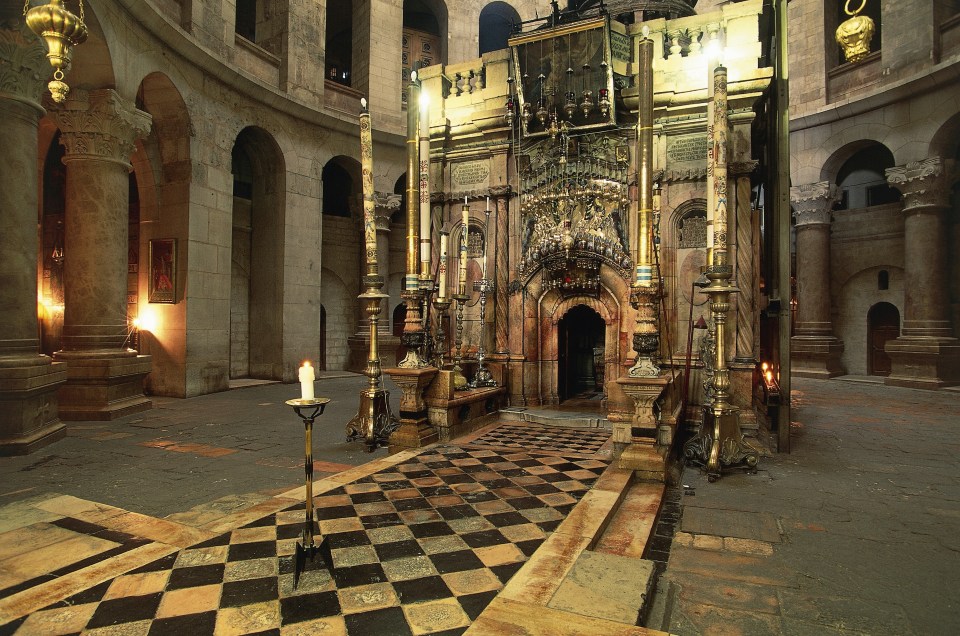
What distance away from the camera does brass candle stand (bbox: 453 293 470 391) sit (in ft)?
24.6

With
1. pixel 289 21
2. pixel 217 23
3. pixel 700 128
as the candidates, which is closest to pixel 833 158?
pixel 700 128

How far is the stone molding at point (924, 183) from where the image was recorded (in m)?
12.9

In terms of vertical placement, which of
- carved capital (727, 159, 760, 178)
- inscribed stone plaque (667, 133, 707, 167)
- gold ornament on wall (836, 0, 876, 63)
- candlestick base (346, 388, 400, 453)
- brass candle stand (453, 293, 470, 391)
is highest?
gold ornament on wall (836, 0, 876, 63)

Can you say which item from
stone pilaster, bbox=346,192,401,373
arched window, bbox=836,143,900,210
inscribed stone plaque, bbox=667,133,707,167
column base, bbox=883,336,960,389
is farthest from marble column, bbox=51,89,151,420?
arched window, bbox=836,143,900,210

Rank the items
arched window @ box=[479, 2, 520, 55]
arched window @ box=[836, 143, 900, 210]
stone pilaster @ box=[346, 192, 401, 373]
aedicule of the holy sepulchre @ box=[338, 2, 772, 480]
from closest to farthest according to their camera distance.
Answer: aedicule of the holy sepulchre @ box=[338, 2, 772, 480]
arched window @ box=[836, 143, 900, 210]
stone pilaster @ box=[346, 192, 401, 373]
arched window @ box=[479, 2, 520, 55]

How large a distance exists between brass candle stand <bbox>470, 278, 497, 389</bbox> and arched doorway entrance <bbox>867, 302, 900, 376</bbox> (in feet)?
43.5

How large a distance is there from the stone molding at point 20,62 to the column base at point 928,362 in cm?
1763

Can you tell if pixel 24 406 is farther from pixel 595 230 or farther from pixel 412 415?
pixel 595 230

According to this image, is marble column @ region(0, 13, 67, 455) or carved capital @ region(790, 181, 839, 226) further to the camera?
carved capital @ region(790, 181, 839, 226)

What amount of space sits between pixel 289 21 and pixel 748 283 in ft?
42.3

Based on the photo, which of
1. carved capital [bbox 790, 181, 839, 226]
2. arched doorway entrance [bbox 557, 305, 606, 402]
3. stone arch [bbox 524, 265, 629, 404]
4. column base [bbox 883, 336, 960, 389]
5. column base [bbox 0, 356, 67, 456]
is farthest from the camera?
carved capital [bbox 790, 181, 839, 226]

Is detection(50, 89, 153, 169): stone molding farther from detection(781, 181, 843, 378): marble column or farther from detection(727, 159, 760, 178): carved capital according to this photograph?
detection(781, 181, 843, 378): marble column

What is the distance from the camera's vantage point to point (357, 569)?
3037 mm

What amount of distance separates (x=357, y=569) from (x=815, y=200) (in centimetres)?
1661
